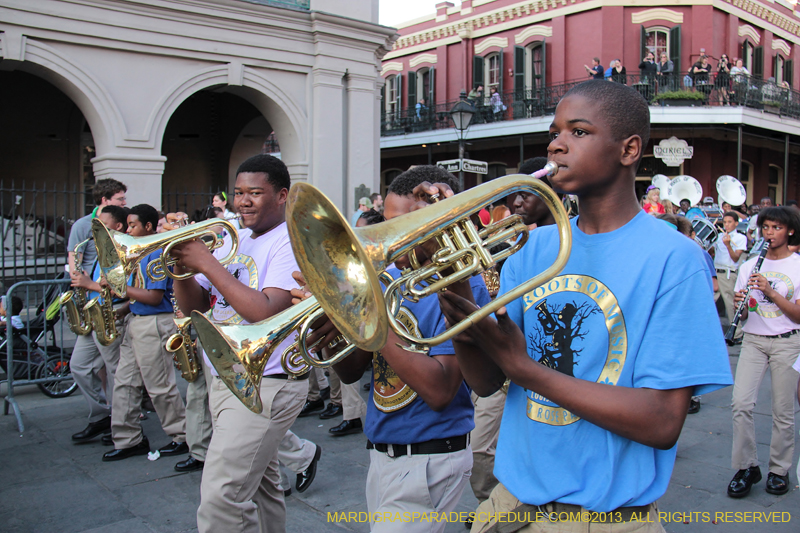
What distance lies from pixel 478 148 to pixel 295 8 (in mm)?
13728

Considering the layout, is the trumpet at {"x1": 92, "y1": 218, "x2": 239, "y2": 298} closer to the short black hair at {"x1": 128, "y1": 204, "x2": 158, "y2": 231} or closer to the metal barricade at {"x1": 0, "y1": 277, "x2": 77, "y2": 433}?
the short black hair at {"x1": 128, "y1": 204, "x2": 158, "y2": 231}

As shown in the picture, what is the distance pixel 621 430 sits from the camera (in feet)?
4.96

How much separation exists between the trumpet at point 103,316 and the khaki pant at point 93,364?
13.2 inches

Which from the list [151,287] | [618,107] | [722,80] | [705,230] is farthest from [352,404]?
[722,80]

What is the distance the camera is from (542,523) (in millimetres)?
1636

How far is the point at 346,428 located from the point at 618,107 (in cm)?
435

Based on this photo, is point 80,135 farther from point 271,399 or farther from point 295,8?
point 271,399

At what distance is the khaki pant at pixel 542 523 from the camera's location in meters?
1.57

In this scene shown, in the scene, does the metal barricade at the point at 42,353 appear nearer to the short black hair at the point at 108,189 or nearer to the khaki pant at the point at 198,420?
the short black hair at the point at 108,189

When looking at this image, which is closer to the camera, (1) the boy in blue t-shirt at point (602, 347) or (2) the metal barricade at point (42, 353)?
(1) the boy in blue t-shirt at point (602, 347)

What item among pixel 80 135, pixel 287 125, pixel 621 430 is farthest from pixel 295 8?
pixel 621 430

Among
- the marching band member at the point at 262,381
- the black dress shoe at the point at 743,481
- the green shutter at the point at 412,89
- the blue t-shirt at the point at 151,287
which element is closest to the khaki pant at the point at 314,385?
the blue t-shirt at the point at 151,287

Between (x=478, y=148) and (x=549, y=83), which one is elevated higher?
(x=549, y=83)

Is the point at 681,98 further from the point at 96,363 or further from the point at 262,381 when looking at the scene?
the point at 262,381
